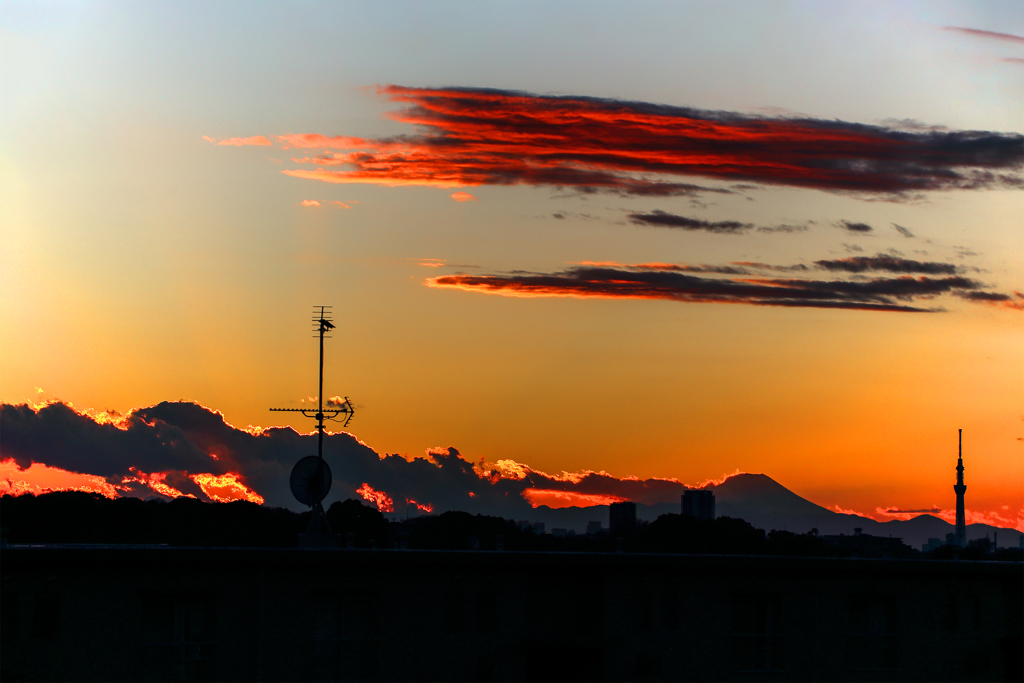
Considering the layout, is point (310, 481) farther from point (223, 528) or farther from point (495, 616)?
point (223, 528)

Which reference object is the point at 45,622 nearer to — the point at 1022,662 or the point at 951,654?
the point at 951,654

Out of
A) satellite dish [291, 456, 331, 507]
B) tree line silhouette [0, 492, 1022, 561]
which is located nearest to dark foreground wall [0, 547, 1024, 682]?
satellite dish [291, 456, 331, 507]

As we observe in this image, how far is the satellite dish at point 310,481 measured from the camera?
38.9 m

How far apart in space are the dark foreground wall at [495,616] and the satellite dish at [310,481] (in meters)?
8.68

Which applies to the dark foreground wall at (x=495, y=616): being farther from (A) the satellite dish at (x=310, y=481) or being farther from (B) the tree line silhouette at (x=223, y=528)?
(B) the tree line silhouette at (x=223, y=528)

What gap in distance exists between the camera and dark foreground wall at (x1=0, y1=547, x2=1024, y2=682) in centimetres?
2827

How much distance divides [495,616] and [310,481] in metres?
10.4

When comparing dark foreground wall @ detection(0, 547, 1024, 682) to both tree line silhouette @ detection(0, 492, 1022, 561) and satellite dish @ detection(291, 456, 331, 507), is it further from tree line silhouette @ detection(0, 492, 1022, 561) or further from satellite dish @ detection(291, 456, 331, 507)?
tree line silhouette @ detection(0, 492, 1022, 561)

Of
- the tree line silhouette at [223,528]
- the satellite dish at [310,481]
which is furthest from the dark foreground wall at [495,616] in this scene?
the tree line silhouette at [223,528]

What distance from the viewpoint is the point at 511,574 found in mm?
31531

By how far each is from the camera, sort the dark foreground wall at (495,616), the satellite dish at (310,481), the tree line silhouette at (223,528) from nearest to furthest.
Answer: the dark foreground wall at (495,616)
the satellite dish at (310,481)
the tree line silhouette at (223,528)

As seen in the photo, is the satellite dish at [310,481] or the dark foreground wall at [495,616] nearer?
the dark foreground wall at [495,616]

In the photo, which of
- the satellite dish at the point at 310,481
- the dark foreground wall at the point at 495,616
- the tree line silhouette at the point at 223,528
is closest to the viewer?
the dark foreground wall at the point at 495,616

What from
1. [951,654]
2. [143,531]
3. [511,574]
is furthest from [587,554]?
[143,531]
